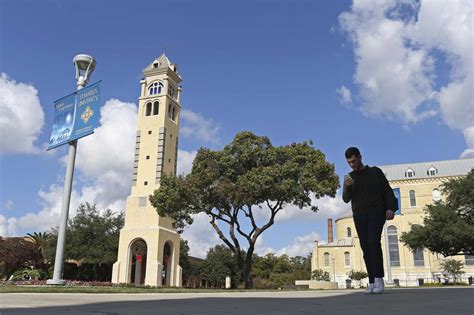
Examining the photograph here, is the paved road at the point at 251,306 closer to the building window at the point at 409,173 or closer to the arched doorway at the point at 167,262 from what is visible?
the arched doorway at the point at 167,262

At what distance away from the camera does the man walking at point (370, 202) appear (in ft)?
20.6

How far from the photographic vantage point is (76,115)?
18109 millimetres

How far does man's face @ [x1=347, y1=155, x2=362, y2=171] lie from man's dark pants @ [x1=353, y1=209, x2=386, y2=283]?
666 mm

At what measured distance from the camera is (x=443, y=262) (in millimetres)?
56094

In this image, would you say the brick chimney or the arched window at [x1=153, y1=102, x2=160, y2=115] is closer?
the arched window at [x1=153, y1=102, x2=160, y2=115]

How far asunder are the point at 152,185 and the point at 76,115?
829 inches

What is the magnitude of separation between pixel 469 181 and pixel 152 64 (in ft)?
102

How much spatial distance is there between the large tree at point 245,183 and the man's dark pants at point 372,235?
60.8ft

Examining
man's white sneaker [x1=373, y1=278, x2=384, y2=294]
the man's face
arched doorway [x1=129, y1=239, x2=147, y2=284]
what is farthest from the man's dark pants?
arched doorway [x1=129, y1=239, x2=147, y2=284]

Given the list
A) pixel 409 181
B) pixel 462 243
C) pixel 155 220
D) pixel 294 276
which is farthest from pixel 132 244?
pixel 409 181

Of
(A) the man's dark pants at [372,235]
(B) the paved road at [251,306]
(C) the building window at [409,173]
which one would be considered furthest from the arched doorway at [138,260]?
(C) the building window at [409,173]

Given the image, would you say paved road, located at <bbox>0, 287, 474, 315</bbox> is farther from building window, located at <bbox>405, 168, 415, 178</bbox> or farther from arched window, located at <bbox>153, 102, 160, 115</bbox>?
building window, located at <bbox>405, 168, 415, 178</bbox>

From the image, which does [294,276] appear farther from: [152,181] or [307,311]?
[307,311]

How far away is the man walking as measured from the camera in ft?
20.6
